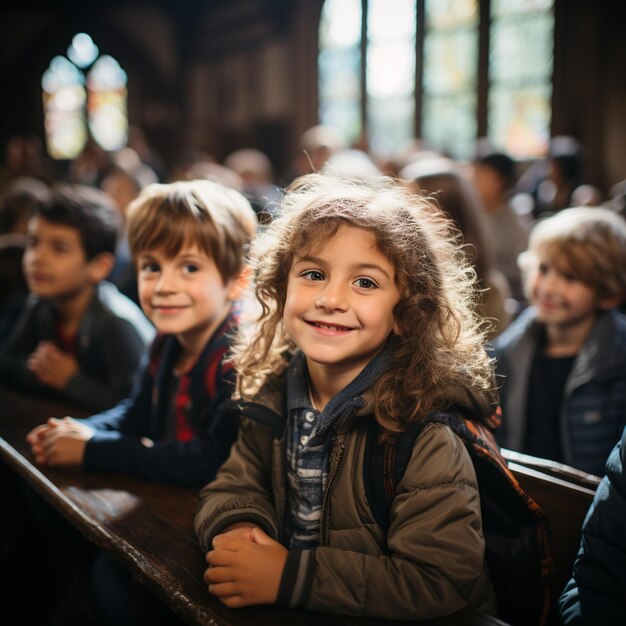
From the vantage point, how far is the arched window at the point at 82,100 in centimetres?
1345

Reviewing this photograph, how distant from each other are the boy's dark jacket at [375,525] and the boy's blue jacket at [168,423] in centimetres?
24

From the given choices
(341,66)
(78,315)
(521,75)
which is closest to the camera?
(78,315)

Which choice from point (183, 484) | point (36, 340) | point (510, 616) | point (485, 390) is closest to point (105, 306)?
point (36, 340)

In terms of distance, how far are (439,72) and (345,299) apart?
861 centimetres

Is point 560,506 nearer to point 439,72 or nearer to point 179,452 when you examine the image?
point 179,452

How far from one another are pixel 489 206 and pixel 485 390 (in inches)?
153

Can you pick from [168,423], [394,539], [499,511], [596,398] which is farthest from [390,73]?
[394,539]

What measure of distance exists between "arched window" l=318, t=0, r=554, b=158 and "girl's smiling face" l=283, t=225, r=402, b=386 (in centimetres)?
766

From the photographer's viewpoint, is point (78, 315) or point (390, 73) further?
point (390, 73)

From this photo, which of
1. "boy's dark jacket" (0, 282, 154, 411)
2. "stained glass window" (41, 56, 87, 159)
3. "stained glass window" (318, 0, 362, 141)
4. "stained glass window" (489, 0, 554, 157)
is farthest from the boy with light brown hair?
"stained glass window" (41, 56, 87, 159)

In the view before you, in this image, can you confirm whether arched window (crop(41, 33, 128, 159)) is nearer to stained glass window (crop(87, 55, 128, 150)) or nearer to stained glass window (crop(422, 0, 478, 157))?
stained glass window (crop(87, 55, 128, 150))

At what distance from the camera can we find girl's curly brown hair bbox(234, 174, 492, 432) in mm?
1282

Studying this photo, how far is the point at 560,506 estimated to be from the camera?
4.75 ft

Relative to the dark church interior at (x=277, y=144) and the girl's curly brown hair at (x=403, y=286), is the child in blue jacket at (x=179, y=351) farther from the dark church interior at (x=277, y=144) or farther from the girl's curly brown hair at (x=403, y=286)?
the girl's curly brown hair at (x=403, y=286)
